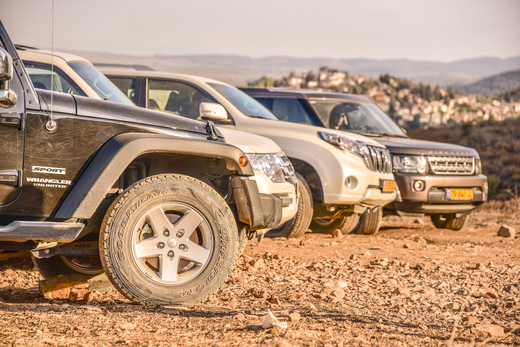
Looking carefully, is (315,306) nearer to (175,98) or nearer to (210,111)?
(210,111)

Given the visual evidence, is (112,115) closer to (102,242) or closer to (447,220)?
(102,242)

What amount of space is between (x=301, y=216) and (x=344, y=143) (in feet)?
3.63

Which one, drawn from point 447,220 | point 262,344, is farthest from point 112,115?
point 447,220

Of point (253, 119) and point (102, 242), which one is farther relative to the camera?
point (253, 119)

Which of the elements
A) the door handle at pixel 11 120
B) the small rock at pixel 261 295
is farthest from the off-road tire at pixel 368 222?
the door handle at pixel 11 120

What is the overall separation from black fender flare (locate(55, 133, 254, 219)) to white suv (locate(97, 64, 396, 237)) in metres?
3.35

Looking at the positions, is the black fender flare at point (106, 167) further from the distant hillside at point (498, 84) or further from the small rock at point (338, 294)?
the distant hillside at point (498, 84)

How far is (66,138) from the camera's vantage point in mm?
3994

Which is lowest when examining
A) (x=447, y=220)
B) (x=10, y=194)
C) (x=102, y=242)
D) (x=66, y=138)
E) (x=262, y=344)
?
(x=447, y=220)

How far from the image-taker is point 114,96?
18.6ft

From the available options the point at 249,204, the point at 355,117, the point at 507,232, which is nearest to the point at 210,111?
the point at 249,204

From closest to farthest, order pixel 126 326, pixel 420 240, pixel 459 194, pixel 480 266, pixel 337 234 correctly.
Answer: pixel 126 326 → pixel 480 266 → pixel 420 240 → pixel 337 234 → pixel 459 194

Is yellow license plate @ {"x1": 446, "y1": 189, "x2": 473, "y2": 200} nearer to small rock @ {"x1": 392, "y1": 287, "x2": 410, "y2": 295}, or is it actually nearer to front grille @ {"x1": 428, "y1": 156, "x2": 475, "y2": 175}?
front grille @ {"x1": 428, "y1": 156, "x2": 475, "y2": 175}

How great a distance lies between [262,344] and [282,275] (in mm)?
2403
